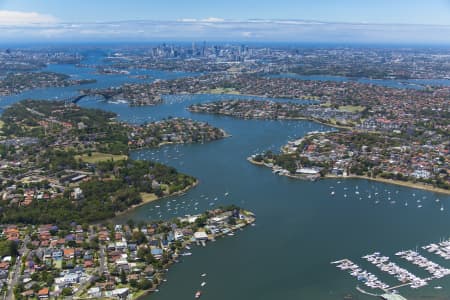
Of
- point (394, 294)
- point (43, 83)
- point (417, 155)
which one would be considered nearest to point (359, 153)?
point (417, 155)

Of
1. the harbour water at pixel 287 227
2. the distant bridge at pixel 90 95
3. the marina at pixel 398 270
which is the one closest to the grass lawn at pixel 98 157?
the harbour water at pixel 287 227

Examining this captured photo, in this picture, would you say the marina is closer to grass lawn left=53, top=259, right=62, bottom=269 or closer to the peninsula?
grass lawn left=53, top=259, right=62, bottom=269

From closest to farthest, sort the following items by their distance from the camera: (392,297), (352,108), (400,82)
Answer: (392,297), (352,108), (400,82)

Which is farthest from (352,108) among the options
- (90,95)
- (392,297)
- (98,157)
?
(392,297)

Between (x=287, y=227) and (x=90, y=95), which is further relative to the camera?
(x=90, y=95)

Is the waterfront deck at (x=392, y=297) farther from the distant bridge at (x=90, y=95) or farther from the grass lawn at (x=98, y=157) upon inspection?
the distant bridge at (x=90, y=95)

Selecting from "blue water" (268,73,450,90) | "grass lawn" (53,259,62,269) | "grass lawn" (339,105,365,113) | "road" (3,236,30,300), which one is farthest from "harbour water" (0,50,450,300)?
"blue water" (268,73,450,90)

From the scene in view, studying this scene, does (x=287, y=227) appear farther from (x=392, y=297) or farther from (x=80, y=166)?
(x=80, y=166)

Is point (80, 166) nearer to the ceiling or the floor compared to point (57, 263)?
nearer to the ceiling

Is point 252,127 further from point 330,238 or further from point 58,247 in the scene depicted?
point 58,247
